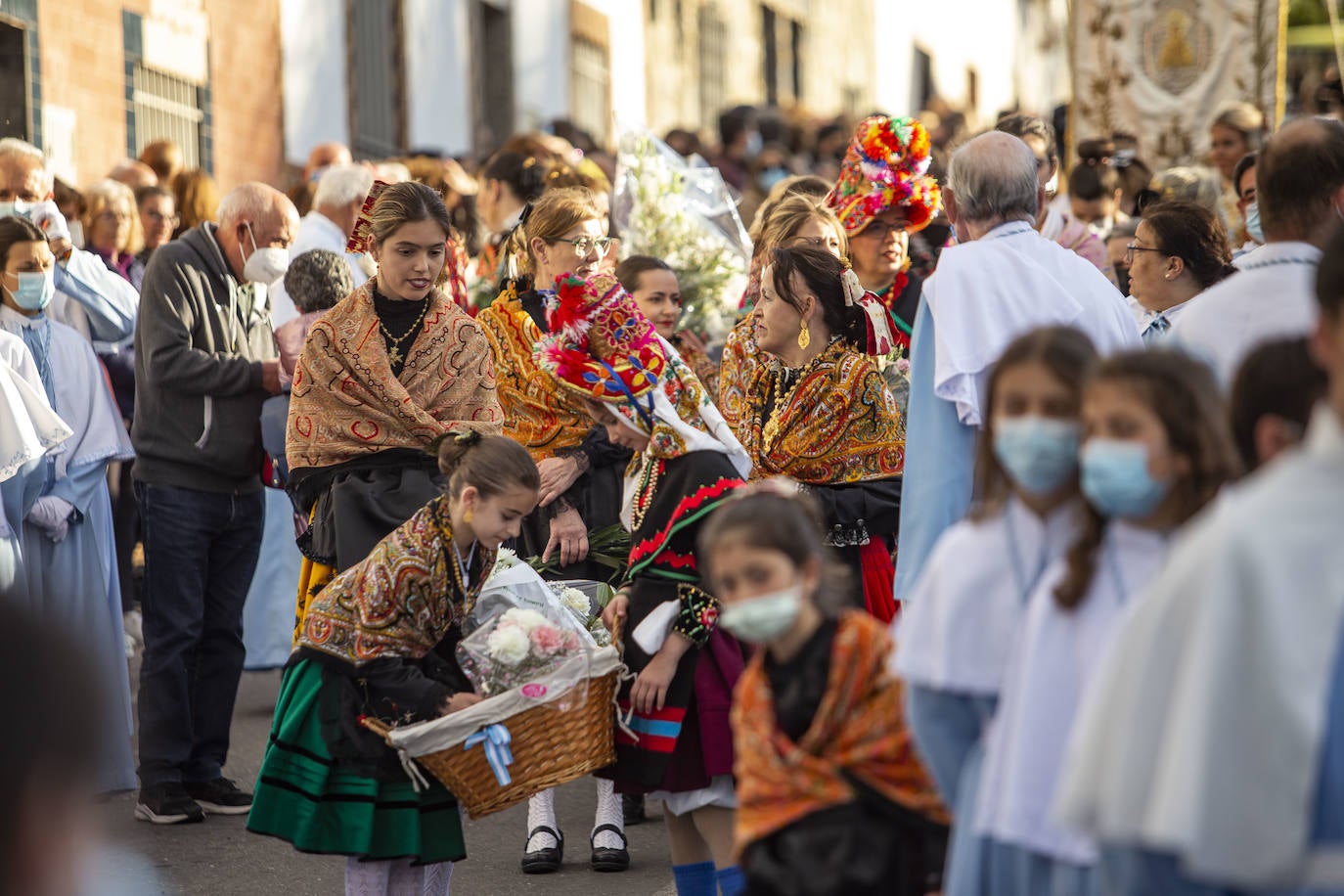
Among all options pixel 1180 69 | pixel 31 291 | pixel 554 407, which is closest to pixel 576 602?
pixel 554 407

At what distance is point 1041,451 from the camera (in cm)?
296

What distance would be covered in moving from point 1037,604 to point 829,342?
7.84 feet

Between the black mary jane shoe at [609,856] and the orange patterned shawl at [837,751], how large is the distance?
2620mm

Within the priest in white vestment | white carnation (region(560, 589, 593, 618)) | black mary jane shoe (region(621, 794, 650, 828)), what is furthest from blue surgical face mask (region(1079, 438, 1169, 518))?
black mary jane shoe (region(621, 794, 650, 828))

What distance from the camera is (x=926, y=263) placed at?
762 cm

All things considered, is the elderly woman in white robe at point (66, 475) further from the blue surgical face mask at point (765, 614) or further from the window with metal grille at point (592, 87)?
the window with metal grille at point (592, 87)

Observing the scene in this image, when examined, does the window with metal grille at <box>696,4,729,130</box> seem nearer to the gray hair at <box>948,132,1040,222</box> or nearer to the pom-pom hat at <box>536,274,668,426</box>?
the gray hair at <box>948,132,1040,222</box>

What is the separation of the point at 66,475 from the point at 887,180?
10.2 feet

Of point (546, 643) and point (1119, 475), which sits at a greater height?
point (1119, 475)

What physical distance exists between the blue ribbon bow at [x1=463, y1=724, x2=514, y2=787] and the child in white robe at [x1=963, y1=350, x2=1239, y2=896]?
159cm

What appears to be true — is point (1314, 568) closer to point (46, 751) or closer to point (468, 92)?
point (46, 751)

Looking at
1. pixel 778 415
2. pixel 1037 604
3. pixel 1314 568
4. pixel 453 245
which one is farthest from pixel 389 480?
pixel 1314 568

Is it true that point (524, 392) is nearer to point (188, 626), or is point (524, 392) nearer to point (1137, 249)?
point (188, 626)

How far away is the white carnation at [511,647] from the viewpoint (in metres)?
4.43
